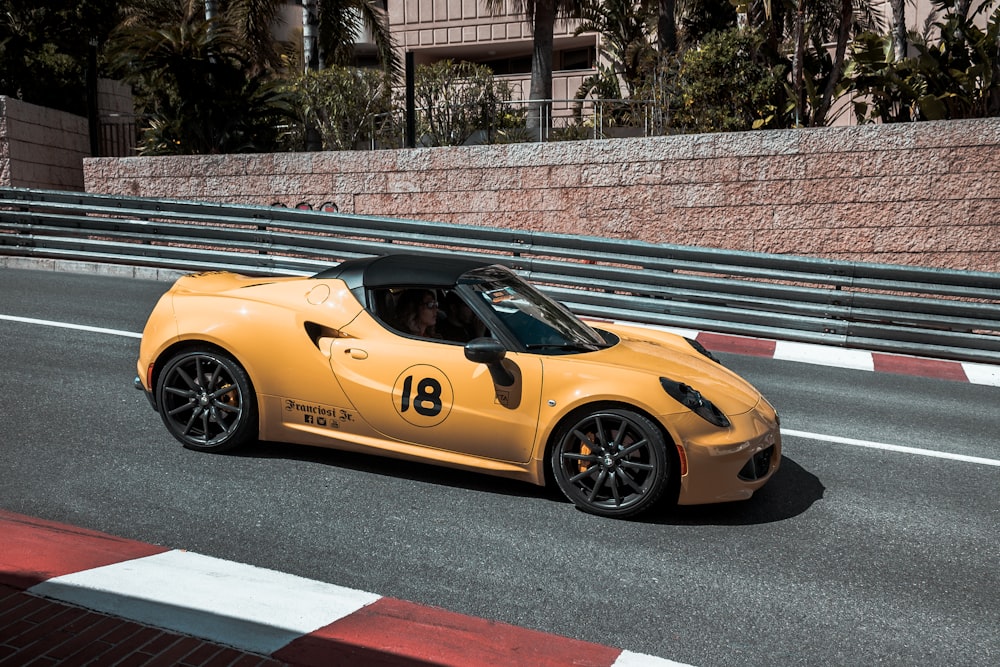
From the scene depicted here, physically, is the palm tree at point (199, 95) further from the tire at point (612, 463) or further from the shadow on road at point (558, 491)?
the tire at point (612, 463)

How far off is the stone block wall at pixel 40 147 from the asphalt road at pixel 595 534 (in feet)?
31.9

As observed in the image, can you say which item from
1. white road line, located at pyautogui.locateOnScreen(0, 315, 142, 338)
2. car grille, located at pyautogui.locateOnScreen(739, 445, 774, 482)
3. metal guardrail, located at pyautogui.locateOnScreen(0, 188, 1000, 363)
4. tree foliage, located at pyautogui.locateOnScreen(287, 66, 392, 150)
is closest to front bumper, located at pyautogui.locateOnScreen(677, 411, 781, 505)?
car grille, located at pyautogui.locateOnScreen(739, 445, 774, 482)

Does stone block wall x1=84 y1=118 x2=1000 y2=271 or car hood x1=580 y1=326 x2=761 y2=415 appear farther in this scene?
stone block wall x1=84 y1=118 x2=1000 y2=271

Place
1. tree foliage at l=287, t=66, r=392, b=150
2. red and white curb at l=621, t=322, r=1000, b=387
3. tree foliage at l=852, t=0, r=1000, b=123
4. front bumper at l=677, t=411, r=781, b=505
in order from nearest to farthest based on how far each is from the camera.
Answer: front bumper at l=677, t=411, r=781, b=505
red and white curb at l=621, t=322, r=1000, b=387
tree foliage at l=852, t=0, r=1000, b=123
tree foliage at l=287, t=66, r=392, b=150

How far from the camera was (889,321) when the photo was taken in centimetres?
1026

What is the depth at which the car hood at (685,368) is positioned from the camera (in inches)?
203

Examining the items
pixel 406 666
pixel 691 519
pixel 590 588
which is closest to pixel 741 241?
pixel 691 519

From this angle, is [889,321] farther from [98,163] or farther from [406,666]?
[98,163]

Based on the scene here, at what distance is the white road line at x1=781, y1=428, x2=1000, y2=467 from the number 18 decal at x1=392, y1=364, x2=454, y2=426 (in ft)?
9.33

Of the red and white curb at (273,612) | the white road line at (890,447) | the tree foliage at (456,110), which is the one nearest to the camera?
the red and white curb at (273,612)

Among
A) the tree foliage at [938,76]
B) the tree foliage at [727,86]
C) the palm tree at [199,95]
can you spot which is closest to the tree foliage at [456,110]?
the palm tree at [199,95]

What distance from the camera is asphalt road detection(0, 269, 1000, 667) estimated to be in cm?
392

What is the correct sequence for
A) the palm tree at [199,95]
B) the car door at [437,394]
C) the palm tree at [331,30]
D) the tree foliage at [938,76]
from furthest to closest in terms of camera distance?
the palm tree at [331,30]
the palm tree at [199,95]
the tree foliage at [938,76]
the car door at [437,394]

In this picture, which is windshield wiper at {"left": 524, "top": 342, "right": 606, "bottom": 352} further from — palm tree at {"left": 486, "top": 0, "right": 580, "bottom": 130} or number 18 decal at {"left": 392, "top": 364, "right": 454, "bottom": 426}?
palm tree at {"left": 486, "top": 0, "right": 580, "bottom": 130}
